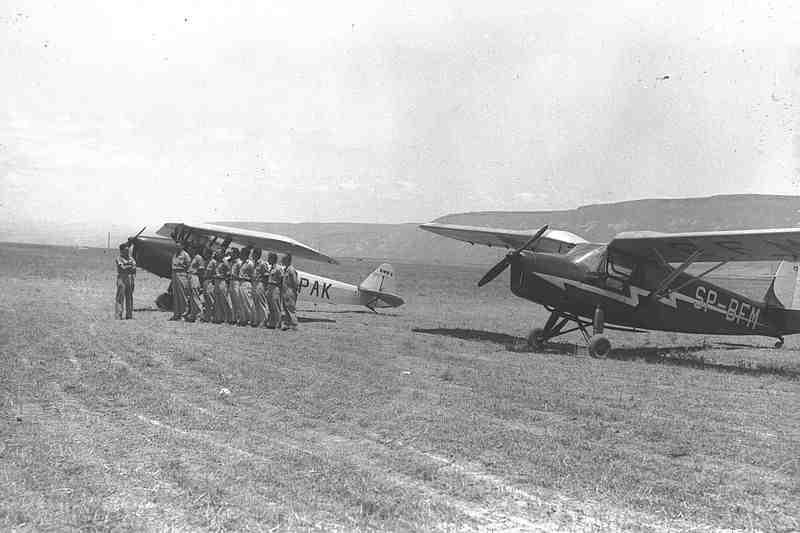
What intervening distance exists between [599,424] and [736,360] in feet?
28.6

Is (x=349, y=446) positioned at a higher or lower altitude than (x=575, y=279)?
lower

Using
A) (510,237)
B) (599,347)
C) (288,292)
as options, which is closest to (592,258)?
(599,347)

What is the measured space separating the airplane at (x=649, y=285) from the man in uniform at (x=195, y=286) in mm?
7173

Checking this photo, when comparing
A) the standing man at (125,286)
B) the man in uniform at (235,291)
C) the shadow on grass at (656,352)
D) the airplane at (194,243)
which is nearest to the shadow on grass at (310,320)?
the airplane at (194,243)

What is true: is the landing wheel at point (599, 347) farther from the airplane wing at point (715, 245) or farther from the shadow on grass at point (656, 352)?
the airplane wing at point (715, 245)

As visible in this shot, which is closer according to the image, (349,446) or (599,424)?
(349,446)

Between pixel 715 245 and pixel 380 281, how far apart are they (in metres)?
12.1

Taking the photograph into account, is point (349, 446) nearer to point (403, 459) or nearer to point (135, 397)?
point (403, 459)

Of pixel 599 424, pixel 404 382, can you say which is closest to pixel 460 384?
pixel 404 382

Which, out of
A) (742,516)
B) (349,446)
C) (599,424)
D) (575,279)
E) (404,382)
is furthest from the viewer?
(575,279)

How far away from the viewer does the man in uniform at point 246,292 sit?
1683 centimetres

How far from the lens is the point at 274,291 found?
1633 centimetres

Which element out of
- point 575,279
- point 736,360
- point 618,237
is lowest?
point 736,360

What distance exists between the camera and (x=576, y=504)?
484cm
